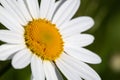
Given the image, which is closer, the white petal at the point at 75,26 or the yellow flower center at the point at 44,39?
the yellow flower center at the point at 44,39

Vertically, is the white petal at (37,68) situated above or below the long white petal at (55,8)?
below

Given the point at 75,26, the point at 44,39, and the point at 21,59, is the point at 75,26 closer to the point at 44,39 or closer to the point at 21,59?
the point at 44,39

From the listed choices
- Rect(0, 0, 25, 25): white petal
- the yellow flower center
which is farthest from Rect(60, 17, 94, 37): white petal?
Result: Rect(0, 0, 25, 25): white petal

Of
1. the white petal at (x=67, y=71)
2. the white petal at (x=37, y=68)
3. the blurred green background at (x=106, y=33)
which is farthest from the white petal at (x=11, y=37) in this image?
the blurred green background at (x=106, y=33)

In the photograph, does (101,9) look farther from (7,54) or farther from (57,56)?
(7,54)

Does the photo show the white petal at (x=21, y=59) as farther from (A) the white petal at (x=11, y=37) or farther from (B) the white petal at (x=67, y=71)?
(B) the white petal at (x=67, y=71)

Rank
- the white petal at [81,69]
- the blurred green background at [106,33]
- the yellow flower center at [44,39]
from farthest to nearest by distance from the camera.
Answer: the blurred green background at [106,33] < the white petal at [81,69] < the yellow flower center at [44,39]

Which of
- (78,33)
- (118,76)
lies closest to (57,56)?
(78,33)

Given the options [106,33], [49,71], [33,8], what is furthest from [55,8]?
[106,33]
